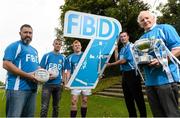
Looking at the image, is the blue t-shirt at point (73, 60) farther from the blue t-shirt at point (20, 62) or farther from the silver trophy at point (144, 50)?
the silver trophy at point (144, 50)

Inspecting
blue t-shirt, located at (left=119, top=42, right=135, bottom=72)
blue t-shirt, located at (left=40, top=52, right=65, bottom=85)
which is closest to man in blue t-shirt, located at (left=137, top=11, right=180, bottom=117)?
blue t-shirt, located at (left=119, top=42, right=135, bottom=72)

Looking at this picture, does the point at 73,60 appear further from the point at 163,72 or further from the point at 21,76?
the point at 163,72

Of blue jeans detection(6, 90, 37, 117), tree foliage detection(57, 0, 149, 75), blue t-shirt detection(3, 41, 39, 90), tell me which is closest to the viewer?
blue jeans detection(6, 90, 37, 117)

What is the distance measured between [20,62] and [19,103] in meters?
0.61

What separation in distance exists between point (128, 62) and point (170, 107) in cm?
327

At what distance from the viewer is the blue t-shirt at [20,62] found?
6.01 meters

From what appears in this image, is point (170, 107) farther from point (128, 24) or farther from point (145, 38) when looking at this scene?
point (128, 24)

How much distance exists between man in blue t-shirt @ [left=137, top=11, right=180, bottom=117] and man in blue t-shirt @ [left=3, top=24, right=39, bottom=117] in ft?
5.68

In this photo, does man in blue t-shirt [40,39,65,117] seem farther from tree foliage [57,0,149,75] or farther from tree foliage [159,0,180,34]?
tree foliage [57,0,149,75]

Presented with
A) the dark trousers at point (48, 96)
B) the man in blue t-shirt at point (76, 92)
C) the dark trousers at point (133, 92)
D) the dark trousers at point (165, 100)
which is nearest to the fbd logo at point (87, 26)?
the dark trousers at point (133, 92)

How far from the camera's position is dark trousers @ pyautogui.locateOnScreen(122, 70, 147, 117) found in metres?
8.27

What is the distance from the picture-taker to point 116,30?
794 centimetres

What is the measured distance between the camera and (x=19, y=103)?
19.4ft

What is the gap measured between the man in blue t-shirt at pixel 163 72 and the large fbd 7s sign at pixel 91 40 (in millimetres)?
1982
